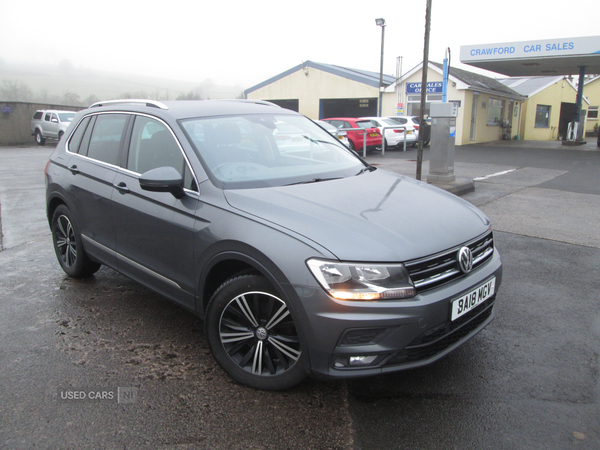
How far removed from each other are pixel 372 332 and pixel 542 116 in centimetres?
3748

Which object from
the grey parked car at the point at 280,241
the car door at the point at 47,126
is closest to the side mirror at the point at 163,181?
the grey parked car at the point at 280,241

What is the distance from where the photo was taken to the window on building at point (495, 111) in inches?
1072

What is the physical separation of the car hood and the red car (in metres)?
15.7

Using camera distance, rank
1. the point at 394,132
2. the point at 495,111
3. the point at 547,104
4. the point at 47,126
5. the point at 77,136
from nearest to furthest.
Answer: the point at 77,136 → the point at 394,132 → the point at 47,126 → the point at 495,111 → the point at 547,104

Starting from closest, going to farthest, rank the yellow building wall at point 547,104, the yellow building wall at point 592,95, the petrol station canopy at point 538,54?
the petrol station canopy at point 538,54, the yellow building wall at point 547,104, the yellow building wall at point 592,95

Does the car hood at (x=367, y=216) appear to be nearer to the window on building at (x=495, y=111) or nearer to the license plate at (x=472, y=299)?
the license plate at (x=472, y=299)

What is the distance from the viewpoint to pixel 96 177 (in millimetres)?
3904

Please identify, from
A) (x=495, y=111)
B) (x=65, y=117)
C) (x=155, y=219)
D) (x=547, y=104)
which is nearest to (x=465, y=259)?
(x=155, y=219)

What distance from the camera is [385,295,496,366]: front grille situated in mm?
2398

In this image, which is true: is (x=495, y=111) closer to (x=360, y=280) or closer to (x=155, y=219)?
(x=155, y=219)

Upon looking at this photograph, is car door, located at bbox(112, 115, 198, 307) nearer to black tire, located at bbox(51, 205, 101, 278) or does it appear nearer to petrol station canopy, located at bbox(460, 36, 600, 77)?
black tire, located at bbox(51, 205, 101, 278)

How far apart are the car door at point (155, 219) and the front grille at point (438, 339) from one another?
1401 mm

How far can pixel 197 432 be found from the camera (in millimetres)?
2416

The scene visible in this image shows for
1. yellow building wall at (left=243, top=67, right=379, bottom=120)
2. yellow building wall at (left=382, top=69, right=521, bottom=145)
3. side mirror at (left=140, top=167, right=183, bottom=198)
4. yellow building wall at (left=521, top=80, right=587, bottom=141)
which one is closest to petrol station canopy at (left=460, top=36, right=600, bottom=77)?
yellow building wall at (left=382, top=69, right=521, bottom=145)
